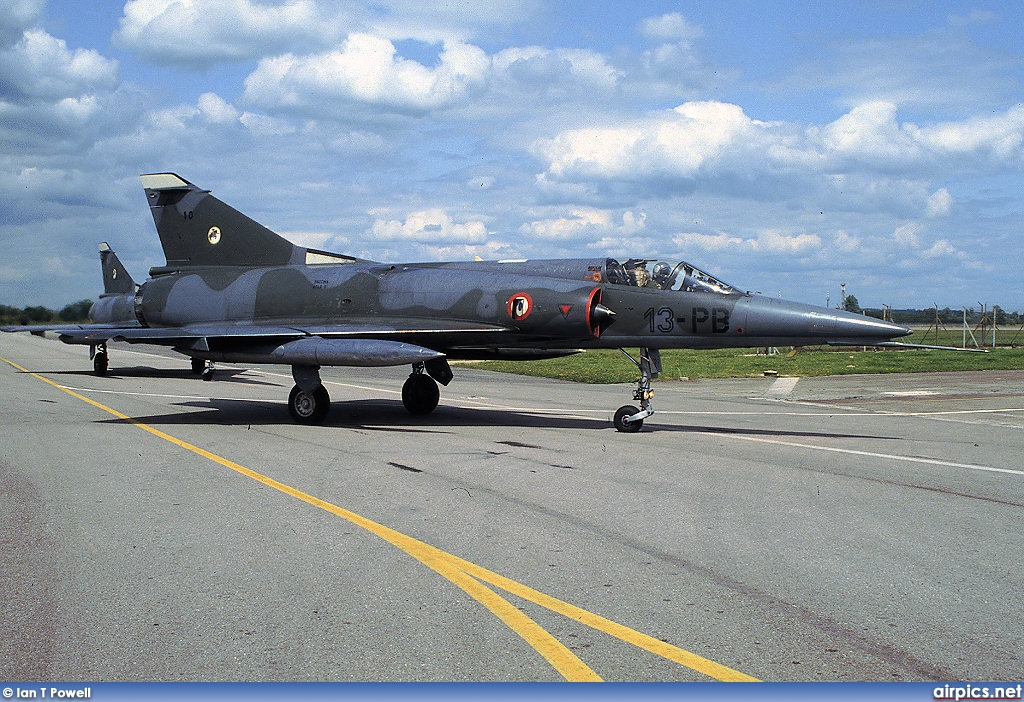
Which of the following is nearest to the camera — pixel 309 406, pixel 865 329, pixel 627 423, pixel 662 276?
pixel 865 329

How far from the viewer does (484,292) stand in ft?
51.4

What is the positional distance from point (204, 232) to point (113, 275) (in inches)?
768

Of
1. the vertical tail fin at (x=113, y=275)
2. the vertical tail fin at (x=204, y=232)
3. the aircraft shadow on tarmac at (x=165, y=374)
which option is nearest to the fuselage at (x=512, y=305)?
the vertical tail fin at (x=204, y=232)

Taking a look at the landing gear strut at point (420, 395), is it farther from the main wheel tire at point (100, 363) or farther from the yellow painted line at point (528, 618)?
the main wheel tire at point (100, 363)

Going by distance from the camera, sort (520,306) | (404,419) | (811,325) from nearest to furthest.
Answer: (811,325) → (520,306) → (404,419)

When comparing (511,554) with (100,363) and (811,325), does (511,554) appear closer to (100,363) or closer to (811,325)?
(811,325)

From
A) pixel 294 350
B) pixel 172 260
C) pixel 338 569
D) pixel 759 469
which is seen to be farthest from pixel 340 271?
pixel 338 569

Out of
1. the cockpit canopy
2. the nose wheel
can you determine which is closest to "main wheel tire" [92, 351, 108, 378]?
the nose wheel

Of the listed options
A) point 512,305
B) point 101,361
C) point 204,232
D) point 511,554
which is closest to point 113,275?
point 101,361

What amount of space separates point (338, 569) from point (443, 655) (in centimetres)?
183

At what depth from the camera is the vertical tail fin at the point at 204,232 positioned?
19.0 m

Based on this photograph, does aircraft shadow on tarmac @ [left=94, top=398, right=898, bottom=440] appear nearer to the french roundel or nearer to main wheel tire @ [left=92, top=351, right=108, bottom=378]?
the french roundel

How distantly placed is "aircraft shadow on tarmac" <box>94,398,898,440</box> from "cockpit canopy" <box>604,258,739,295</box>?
234cm

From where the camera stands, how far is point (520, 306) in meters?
15.1
